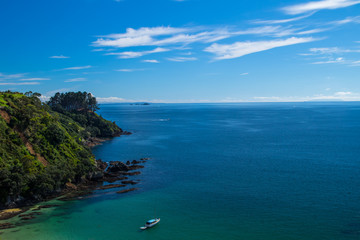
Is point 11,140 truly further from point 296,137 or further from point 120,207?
point 296,137

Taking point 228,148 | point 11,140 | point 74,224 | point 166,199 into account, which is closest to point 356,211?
point 166,199

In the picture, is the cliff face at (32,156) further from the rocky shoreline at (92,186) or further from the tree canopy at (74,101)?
the tree canopy at (74,101)

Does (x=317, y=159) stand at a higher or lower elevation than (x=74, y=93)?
lower

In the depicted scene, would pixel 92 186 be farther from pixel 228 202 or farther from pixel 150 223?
pixel 228 202

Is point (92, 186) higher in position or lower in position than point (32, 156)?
lower

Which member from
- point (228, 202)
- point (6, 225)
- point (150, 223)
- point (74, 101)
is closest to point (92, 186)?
point (6, 225)

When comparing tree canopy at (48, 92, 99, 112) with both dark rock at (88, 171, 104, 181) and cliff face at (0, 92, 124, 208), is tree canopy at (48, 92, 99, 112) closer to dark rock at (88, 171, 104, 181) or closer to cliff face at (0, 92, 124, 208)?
cliff face at (0, 92, 124, 208)

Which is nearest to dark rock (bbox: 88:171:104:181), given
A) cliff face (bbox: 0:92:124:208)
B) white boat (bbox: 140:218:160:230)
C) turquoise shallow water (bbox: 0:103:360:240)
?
cliff face (bbox: 0:92:124:208)

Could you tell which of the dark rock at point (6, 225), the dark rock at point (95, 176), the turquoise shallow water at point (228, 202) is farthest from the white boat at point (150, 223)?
the dark rock at point (95, 176)
